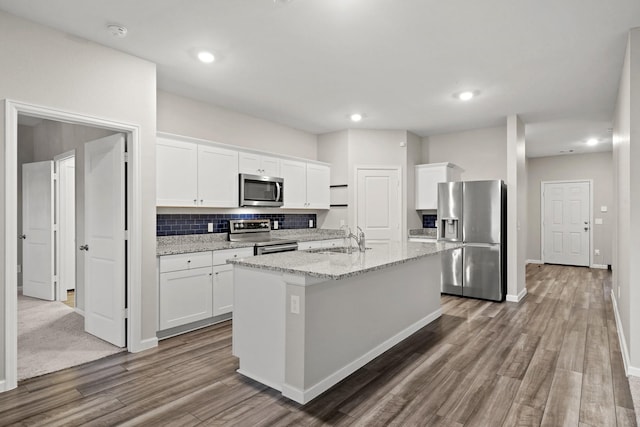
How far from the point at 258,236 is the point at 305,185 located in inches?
45.1

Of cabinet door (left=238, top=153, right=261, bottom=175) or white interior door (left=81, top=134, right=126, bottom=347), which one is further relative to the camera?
cabinet door (left=238, top=153, right=261, bottom=175)

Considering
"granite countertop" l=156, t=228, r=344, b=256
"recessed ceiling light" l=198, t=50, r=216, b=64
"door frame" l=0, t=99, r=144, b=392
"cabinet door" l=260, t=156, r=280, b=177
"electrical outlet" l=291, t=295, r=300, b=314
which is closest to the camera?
"electrical outlet" l=291, t=295, r=300, b=314

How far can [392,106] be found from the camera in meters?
4.77

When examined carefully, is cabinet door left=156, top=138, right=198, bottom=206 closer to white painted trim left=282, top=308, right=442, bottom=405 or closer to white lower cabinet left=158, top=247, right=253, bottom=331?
white lower cabinet left=158, top=247, right=253, bottom=331

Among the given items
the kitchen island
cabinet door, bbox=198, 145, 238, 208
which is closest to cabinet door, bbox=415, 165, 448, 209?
the kitchen island

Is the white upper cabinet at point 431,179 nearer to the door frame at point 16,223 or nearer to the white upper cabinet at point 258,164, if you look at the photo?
the white upper cabinet at point 258,164

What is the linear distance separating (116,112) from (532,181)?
9.10 metres

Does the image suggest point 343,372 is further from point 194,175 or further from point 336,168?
point 336,168

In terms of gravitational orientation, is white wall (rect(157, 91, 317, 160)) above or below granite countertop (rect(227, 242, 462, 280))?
above

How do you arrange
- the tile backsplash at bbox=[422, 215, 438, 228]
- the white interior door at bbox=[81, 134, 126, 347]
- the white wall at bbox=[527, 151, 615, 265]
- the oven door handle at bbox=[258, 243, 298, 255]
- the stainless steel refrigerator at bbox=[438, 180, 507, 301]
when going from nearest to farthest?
the white interior door at bbox=[81, 134, 126, 347] → the oven door handle at bbox=[258, 243, 298, 255] → the stainless steel refrigerator at bbox=[438, 180, 507, 301] → the tile backsplash at bbox=[422, 215, 438, 228] → the white wall at bbox=[527, 151, 615, 265]

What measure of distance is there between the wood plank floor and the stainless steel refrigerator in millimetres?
1421

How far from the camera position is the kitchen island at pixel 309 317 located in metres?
2.36

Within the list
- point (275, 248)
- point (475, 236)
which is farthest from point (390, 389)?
point (475, 236)

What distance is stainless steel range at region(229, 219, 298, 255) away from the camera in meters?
4.46
